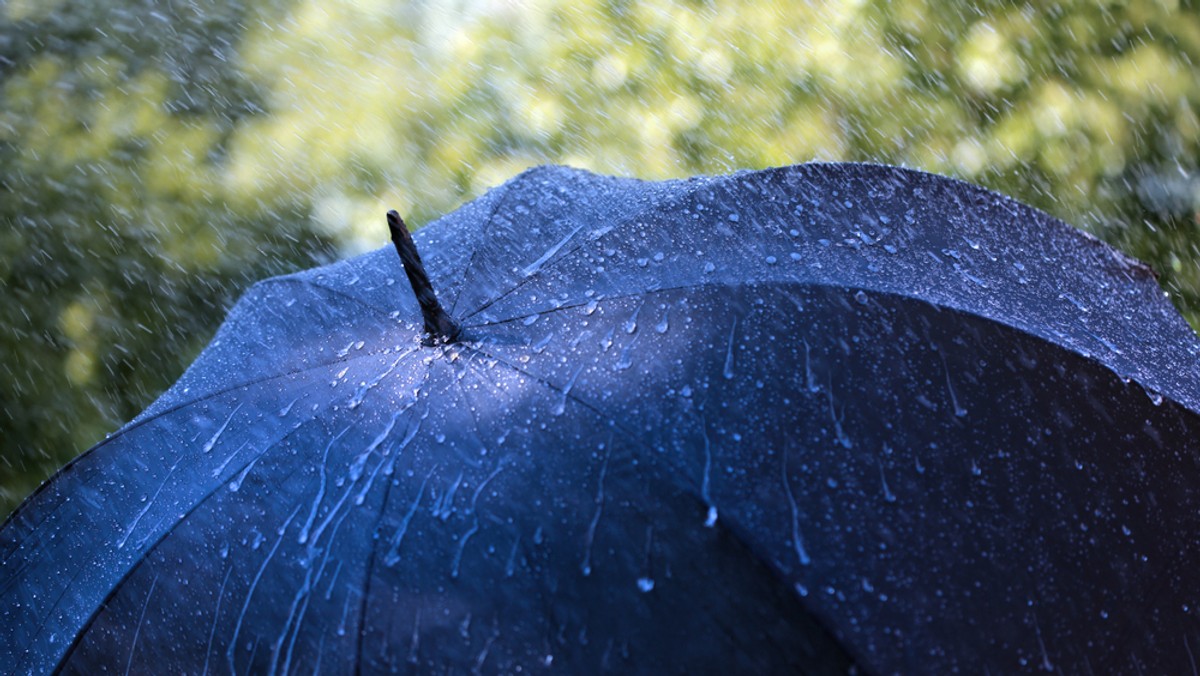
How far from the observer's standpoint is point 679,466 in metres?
1.34

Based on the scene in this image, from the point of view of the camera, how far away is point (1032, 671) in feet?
4.37

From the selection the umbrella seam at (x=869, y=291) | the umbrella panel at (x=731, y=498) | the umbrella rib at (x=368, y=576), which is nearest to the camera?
the umbrella panel at (x=731, y=498)

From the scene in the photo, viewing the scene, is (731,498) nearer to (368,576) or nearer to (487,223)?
(368,576)

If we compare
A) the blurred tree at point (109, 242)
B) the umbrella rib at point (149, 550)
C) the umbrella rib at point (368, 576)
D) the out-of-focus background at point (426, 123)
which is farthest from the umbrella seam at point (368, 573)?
the blurred tree at point (109, 242)

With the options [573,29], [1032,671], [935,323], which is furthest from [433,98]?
[1032,671]

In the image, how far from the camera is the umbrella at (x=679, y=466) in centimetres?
132

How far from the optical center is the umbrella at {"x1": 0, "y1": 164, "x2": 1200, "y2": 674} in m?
1.32

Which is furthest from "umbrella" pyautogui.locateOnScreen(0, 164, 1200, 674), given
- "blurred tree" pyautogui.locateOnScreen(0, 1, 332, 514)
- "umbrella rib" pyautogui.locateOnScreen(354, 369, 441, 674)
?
"blurred tree" pyautogui.locateOnScreen(0, 1, 332, 514)

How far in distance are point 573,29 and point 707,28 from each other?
1.80 ft

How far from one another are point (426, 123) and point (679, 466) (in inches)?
141

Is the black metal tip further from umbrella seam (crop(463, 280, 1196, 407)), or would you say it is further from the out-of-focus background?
the out-of-focus background

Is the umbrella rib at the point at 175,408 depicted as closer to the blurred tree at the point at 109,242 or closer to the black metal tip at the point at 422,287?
the black metal tip at the point at 422,287

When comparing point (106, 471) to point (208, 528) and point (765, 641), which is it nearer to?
point (208, 528)

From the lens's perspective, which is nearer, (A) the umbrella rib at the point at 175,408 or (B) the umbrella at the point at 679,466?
→ (B) the umbrella at the point at 679,466
